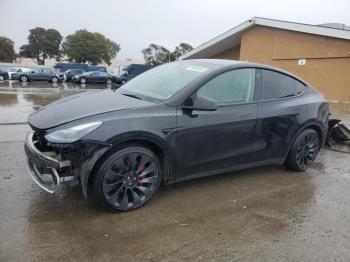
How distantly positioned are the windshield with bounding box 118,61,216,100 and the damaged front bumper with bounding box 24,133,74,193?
1.30 meters

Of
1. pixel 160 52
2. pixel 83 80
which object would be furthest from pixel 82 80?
pixel 160 52

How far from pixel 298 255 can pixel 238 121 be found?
68.8 inches

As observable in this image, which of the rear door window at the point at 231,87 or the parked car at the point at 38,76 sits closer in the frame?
the rear door window at the point at 231,87

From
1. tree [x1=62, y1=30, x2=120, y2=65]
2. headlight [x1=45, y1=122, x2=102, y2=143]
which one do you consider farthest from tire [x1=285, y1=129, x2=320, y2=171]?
tree [x1=62, y1=30, x2=120, y2=65]

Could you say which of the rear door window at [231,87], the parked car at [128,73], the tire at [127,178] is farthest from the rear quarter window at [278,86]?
the parked car at [128,73]

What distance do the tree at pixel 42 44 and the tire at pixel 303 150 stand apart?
7381 cm

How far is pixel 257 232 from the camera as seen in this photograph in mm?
3393

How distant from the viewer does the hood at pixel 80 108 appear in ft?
11.4

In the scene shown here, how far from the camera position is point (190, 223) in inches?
138

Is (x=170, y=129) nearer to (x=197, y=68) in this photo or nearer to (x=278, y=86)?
(x=197, y=68)

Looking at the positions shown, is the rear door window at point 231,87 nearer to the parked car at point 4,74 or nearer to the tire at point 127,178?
the tire at point 127,178

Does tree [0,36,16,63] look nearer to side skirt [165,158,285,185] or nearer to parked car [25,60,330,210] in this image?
parked car [25,60,330,210]

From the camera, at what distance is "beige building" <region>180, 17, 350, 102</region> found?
619 inches

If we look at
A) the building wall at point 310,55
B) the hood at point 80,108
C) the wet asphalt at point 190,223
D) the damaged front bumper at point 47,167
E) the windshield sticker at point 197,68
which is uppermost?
the building wall at point 310,55
